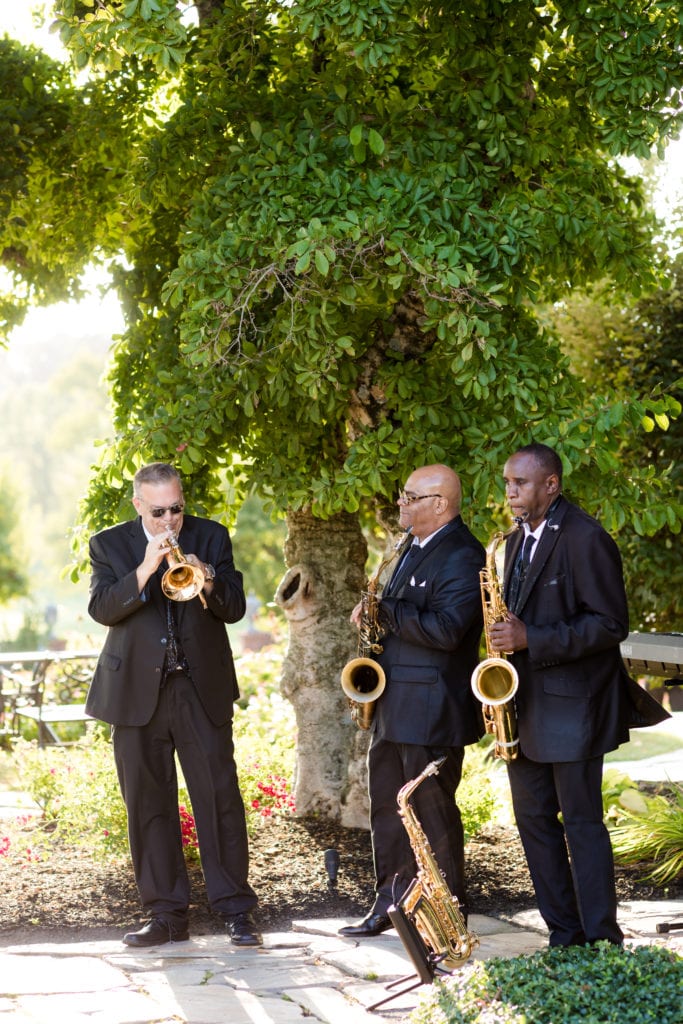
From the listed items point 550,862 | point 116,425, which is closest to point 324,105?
point 116,425

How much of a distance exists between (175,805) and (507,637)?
1743mm

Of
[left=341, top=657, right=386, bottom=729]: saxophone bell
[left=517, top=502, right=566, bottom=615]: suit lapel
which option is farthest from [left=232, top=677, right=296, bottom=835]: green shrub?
[left=517, top=502, right=566, bottom=615]: suit lapel

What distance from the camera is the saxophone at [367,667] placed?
482cm

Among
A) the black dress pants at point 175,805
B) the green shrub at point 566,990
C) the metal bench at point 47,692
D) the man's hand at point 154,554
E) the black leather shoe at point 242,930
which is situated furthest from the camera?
the metal bench at point 47,692

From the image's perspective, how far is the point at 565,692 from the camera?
4.40 m

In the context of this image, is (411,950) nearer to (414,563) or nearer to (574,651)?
(574,651)

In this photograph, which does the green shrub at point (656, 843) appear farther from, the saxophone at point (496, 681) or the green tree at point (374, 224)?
the saxophone at point (496, 681)

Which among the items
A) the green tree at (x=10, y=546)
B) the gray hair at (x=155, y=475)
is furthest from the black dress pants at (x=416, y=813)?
the green tree at (x=10, y=546)

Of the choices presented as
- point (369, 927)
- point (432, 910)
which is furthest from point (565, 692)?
point (369, 927)

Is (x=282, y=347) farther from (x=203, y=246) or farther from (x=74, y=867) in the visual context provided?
(x=74, y=867)

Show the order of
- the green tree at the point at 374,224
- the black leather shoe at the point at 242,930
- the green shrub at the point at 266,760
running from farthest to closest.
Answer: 1. the green shrub at the point at 266,760
2. the green tree at the point at 374,224
3. the black leather shoe at the point at 242,930

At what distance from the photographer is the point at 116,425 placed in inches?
273

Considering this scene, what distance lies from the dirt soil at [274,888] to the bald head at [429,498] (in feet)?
6.01

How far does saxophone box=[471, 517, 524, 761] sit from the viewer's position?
171 inches
